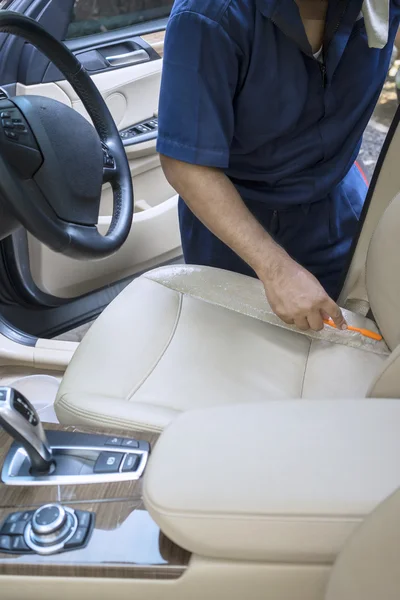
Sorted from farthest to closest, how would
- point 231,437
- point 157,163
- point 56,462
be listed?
point 157,163 < point 56,462 < point 231,437

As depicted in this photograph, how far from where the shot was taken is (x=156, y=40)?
1.93 meters

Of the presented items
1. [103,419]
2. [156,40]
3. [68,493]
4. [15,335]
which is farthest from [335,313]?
[156,40]

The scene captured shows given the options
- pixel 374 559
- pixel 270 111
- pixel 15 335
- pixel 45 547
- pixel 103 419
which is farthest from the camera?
pixel 15 335

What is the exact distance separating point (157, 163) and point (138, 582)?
53.8 inches

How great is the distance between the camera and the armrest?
611mm

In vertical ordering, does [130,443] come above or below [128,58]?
below

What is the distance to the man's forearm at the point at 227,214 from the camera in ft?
3.65

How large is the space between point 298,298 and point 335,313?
0.07 meters

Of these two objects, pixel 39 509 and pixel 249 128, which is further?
pixel 249 128

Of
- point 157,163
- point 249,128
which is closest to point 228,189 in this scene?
point 249,128

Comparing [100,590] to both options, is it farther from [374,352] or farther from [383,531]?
[374,352]

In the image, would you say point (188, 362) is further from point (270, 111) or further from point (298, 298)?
point (270, 111)

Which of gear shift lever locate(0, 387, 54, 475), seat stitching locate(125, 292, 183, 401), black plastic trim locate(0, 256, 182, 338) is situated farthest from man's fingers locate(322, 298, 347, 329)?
black plastic trim locate(0, 256, 182, 338)

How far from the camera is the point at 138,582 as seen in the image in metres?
0.70
